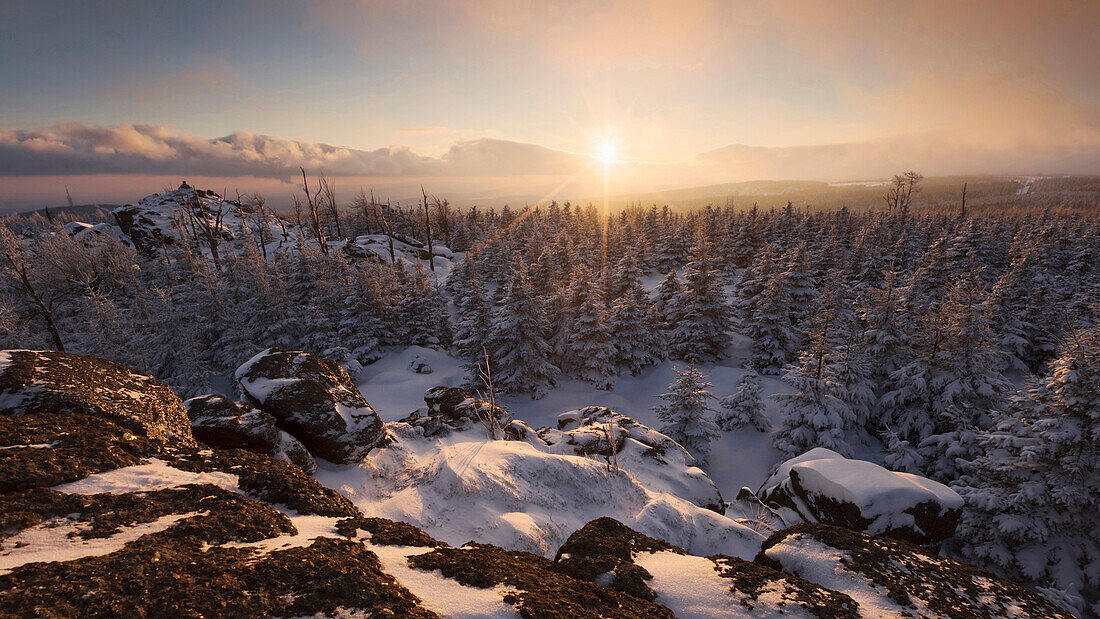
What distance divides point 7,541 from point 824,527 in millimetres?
9010

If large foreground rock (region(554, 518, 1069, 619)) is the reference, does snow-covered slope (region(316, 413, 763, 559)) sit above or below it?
below

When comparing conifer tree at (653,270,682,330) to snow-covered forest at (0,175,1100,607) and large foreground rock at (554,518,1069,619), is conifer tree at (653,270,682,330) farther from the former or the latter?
large foreground rock at (554,518,1069,619)

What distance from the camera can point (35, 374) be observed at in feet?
20.2

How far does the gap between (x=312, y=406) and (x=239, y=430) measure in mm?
1646

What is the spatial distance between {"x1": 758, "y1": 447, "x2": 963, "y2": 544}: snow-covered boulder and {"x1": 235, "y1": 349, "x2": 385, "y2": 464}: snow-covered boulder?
11.2 meters

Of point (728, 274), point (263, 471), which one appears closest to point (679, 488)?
point (263, 471)

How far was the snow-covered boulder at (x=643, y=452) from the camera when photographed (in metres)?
11.4

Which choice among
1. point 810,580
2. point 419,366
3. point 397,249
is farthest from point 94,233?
point 810,580

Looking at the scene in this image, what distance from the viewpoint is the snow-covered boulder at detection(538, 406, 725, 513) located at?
1141cm

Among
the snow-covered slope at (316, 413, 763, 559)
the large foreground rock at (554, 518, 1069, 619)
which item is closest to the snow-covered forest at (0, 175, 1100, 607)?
the snow-covered slope at (316, 413, 763, 559)

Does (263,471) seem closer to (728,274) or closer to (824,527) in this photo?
(824,527)

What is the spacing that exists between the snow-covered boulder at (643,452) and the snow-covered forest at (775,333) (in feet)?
8.74

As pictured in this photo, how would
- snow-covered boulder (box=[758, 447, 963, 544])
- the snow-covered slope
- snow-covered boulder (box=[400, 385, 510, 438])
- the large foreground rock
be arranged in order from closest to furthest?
the large foreground rock → the snow-covered slope → snow-covered boulder (box=[758, 447, 963, 544]) → snow-covered boulder (box=[400, 385, 510, 438])

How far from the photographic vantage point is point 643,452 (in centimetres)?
1303
